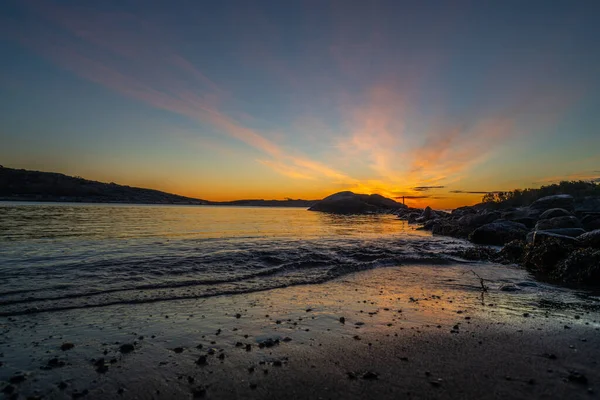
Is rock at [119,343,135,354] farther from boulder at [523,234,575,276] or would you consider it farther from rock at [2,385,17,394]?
boulder at [523,234,575,276]

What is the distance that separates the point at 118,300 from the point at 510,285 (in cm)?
1227

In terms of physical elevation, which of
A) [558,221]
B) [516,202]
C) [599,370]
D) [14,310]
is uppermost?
[516,202]

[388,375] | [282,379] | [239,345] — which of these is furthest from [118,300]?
[388,375]

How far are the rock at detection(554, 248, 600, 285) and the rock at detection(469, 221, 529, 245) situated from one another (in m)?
11.9

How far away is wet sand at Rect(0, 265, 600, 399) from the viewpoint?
4.03m

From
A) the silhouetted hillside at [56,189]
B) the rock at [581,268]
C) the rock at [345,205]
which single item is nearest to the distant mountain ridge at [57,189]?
the silhouetted hillside at [56,189]

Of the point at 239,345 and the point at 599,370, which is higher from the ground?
the point at 599,370

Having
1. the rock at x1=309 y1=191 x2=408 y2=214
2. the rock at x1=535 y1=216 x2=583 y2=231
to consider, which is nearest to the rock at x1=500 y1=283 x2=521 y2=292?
the rock at x1=535 y1=216 x2=583 y2=231

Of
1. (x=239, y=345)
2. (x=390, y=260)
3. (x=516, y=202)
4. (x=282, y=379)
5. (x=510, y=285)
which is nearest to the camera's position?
(x=282, y=379)

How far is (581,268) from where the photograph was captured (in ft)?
35.4

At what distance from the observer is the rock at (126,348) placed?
518 cm

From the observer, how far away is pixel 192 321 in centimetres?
670

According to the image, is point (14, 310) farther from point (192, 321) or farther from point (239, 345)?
point (239, 345)

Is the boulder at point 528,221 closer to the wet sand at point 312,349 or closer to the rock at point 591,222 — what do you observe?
the rock at point 591,222
